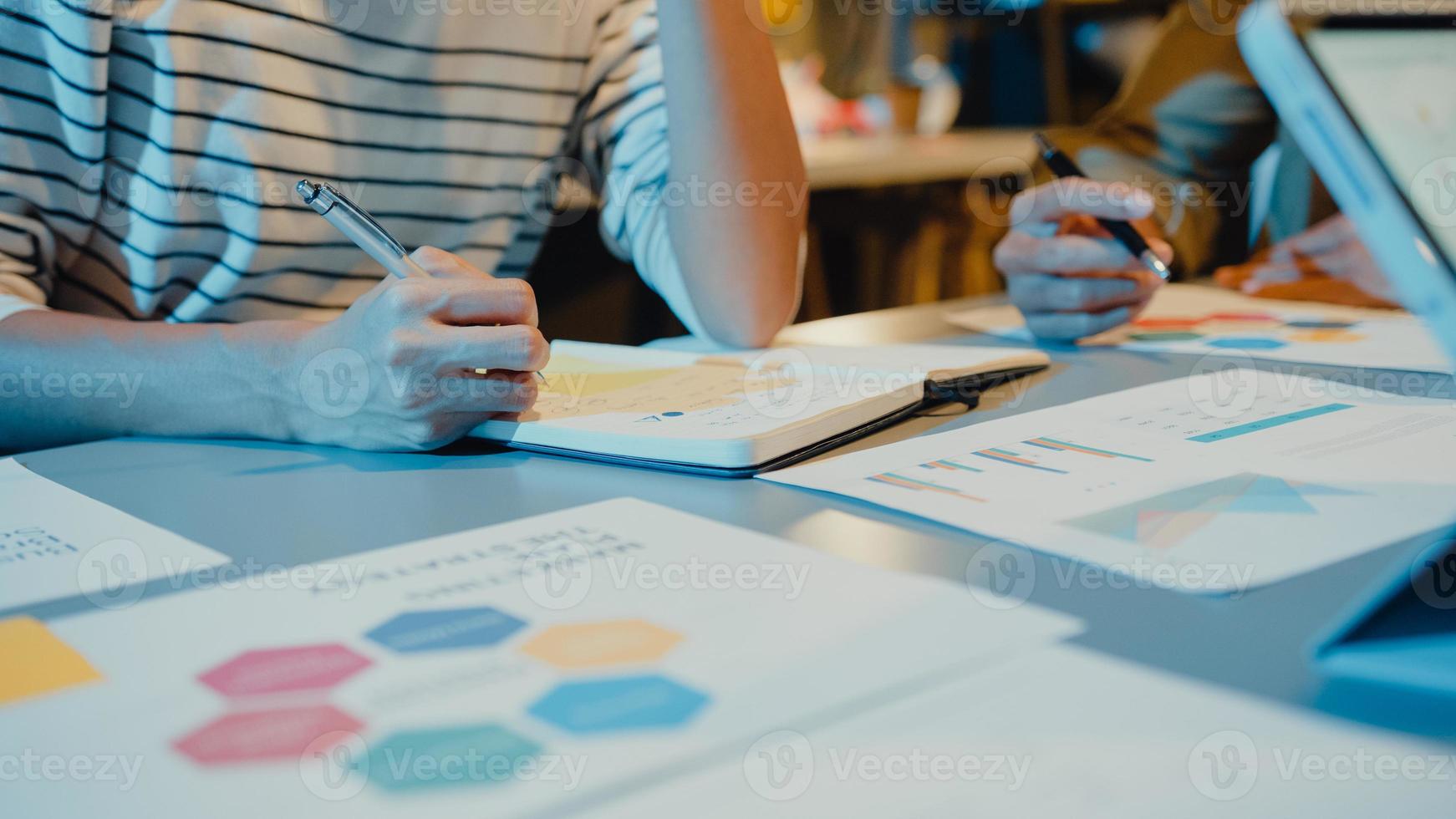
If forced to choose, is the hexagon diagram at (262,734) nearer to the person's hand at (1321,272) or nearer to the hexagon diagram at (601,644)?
the hexagon diagram at (601,644)

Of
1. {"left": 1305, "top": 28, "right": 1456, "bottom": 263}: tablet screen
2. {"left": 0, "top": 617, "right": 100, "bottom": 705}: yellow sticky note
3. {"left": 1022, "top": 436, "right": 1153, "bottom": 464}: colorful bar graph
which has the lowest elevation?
{"left": 0, "top": 617, "right": 100, "bottom": 705}: yellow sticky note

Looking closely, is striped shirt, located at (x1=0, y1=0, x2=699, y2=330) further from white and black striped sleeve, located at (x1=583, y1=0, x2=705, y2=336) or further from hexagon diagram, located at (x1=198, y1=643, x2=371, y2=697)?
hexagon diagram, located at (x1=198, y1=643, x2=371, y2=697)

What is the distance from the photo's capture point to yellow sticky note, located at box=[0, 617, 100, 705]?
1.33 ft

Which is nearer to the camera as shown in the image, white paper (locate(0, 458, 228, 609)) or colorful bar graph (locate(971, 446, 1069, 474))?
white paper (locate(0, 458, 228, 609))

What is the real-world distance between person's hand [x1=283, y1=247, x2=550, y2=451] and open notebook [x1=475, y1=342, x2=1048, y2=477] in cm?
3

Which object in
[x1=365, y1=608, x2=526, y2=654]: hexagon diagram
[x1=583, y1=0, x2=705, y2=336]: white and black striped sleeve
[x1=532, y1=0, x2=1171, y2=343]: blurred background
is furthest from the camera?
[x1=532, y1=0, x2=1171, y2=343]: blurred background

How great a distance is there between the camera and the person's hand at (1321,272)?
1154mm

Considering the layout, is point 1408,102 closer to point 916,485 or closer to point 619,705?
point 916,485

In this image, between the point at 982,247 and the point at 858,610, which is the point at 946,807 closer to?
the point at 858,610

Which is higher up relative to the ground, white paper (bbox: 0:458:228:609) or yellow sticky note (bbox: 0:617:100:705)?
white paper (bbox: 0:458:228:609)

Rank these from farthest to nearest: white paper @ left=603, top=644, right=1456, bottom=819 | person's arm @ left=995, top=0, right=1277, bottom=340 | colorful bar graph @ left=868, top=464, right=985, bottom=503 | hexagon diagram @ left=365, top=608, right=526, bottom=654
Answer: person's arm @ left=995, top=0, right=1277, bottom=340 → colorful bar graph @ left=868, top=464, right=985, bottom=503 → hexagon diagram @ left=365, top=608, right=526, bottom=654 → white paper @ left=603, top=644, right=1456, bottom=819

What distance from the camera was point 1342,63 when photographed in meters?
0.44

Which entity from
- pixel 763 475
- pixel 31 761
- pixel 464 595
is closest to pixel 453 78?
pixel 763 475

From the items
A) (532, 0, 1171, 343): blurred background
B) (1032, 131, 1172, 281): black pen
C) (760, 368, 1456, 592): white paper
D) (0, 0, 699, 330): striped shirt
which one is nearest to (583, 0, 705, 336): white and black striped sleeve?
(0, 0, 699, 330): striped shirt
